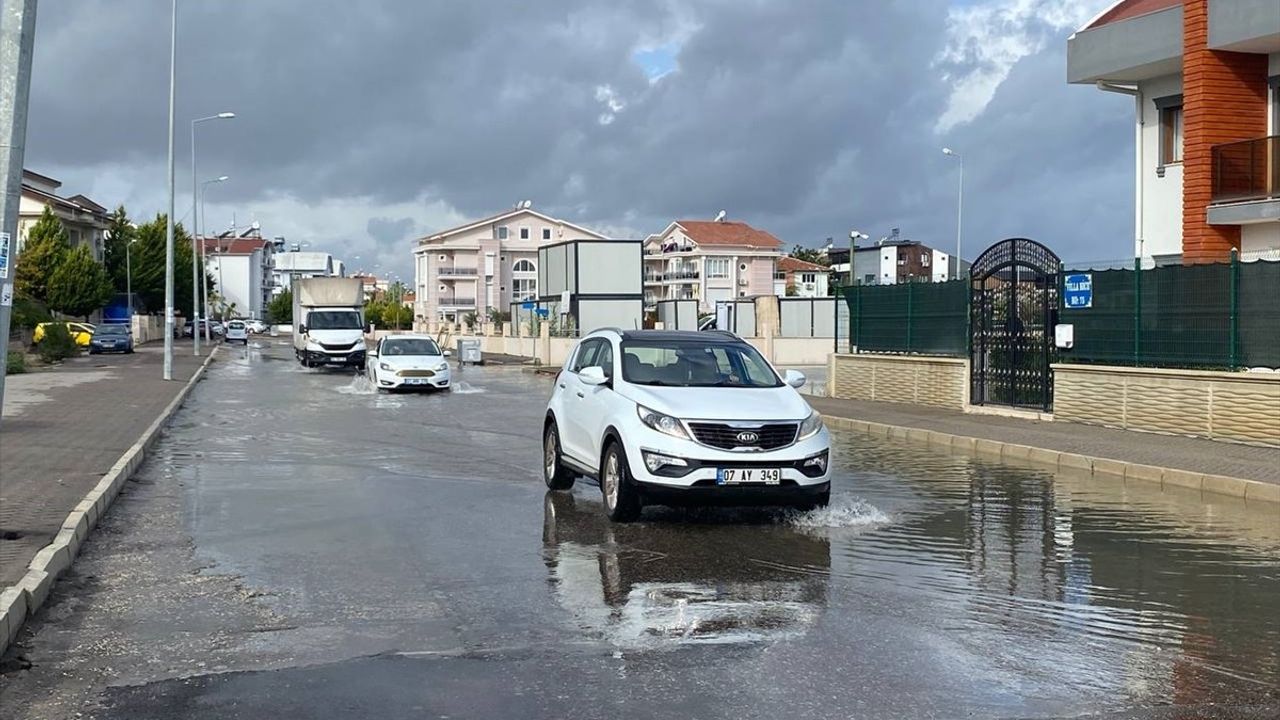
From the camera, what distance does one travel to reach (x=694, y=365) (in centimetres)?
1214

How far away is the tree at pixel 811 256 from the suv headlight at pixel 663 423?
479 ft

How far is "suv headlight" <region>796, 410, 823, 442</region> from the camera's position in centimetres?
1085

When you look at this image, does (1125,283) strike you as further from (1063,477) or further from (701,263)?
(701,263)

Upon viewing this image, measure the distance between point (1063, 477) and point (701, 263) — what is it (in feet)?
328

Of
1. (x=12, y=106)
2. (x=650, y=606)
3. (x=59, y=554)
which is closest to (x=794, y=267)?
(x=59, y=554)

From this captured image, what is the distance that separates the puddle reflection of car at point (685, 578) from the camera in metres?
7.28

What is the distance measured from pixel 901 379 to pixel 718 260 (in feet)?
296

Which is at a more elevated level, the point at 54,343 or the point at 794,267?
the point at 794,267

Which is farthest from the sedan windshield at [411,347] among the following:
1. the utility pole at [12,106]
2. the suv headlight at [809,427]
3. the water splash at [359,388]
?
the utility pole at [12,106]

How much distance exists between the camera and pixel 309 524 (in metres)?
11.2

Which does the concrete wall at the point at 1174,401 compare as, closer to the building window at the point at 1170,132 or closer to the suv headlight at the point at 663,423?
the building window at the point at 1170,132

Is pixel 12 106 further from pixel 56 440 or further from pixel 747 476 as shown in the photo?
pixel 56 440

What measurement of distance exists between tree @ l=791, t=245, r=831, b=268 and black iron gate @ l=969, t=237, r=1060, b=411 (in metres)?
133

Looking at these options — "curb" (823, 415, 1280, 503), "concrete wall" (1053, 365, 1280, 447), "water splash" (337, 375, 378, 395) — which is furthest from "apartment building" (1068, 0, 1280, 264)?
"water splash" (337, 375, 378, 395)
